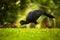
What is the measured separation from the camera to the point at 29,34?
225cm

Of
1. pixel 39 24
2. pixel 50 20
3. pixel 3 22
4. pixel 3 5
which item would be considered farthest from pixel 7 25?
pixel 50 20

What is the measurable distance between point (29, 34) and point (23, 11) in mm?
337

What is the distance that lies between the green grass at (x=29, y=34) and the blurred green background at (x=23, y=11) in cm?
7

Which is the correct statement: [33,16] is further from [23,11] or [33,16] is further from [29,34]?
[29,34]

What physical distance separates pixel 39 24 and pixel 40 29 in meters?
0.08

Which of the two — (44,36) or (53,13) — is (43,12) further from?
(44,36)

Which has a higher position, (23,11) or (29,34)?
(23,11)

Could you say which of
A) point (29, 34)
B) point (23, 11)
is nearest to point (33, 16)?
point (23, 11)

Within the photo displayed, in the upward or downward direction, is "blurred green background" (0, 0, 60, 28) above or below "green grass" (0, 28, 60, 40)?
above

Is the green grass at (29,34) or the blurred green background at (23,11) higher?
the blurred green background at (23,11)

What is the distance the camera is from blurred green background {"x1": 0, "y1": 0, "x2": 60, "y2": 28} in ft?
7.52

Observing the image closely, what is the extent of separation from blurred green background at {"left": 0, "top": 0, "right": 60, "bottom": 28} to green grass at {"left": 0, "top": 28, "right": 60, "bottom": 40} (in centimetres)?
7

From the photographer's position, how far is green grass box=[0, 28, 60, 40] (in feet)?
7.34

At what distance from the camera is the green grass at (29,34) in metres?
2.24
